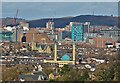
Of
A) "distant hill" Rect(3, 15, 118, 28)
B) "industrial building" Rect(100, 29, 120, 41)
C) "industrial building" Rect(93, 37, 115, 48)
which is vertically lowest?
"industrial building" Rect(93, 37, 115, 48)

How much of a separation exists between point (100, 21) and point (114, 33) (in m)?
4.85

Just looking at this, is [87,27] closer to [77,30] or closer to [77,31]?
[77,30]

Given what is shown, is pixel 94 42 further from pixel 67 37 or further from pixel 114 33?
pixel 67 37

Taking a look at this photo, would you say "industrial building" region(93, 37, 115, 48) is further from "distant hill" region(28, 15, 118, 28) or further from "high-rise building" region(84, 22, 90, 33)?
"high-rise building" region(84, 22, 90, 33)

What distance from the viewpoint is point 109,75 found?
14.7 ft

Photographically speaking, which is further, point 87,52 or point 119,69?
point 87,52

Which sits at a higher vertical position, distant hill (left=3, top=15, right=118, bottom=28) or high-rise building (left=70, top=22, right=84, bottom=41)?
distant hill (left=3, top=15, right=118, bottom=28)

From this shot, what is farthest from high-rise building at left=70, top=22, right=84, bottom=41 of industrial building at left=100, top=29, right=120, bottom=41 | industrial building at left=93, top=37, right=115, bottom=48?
industrial building at left=93, top=37, right=115, bottom=48

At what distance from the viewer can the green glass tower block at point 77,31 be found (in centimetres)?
1600

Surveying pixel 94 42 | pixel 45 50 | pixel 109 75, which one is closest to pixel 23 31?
pixel 94 42

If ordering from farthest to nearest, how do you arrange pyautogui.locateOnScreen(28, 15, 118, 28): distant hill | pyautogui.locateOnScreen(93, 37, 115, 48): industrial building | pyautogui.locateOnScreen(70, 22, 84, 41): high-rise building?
pyautogui.locateOnScreen(28, 15, 118, 28): distant hill < pyautogui.locateOnScreen(70, 22, 84, 41): high-rise building < pyautogui.locateOnScreen(93, 37, 115, 48): industrial building

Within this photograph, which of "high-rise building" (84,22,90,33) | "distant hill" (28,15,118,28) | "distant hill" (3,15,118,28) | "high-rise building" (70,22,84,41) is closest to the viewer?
"high-rise building" (70,22,84,41)

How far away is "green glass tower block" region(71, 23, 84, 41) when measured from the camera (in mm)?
16003

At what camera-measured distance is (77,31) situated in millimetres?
17359
